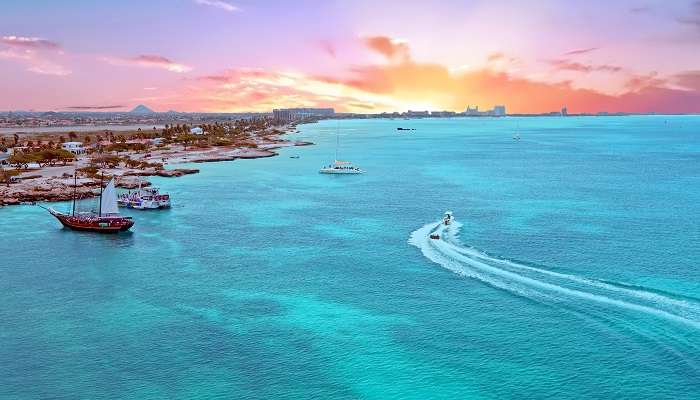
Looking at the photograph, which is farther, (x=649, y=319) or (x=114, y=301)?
(x=114, y=301)

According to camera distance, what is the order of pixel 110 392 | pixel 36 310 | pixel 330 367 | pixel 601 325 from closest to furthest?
pixel 110 392
pixel 330 367
pixel 601 325
pixel 36 310

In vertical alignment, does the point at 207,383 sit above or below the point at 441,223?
below

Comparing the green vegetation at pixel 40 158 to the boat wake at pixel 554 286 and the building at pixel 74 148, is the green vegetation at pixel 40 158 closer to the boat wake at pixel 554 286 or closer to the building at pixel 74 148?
the building at pixel 74 148

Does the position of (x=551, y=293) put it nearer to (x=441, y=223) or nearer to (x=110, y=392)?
(x=441, y=223)

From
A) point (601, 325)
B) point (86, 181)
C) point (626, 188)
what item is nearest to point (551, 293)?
point (601, 325)

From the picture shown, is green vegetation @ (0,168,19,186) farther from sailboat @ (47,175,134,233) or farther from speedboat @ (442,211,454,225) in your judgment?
speedboat @ (442,211,454,225)

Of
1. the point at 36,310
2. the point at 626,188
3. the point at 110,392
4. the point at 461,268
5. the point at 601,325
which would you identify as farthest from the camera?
the point at 626,188

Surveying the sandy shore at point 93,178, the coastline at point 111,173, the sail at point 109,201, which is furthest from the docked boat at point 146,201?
the sail at point 109,201
